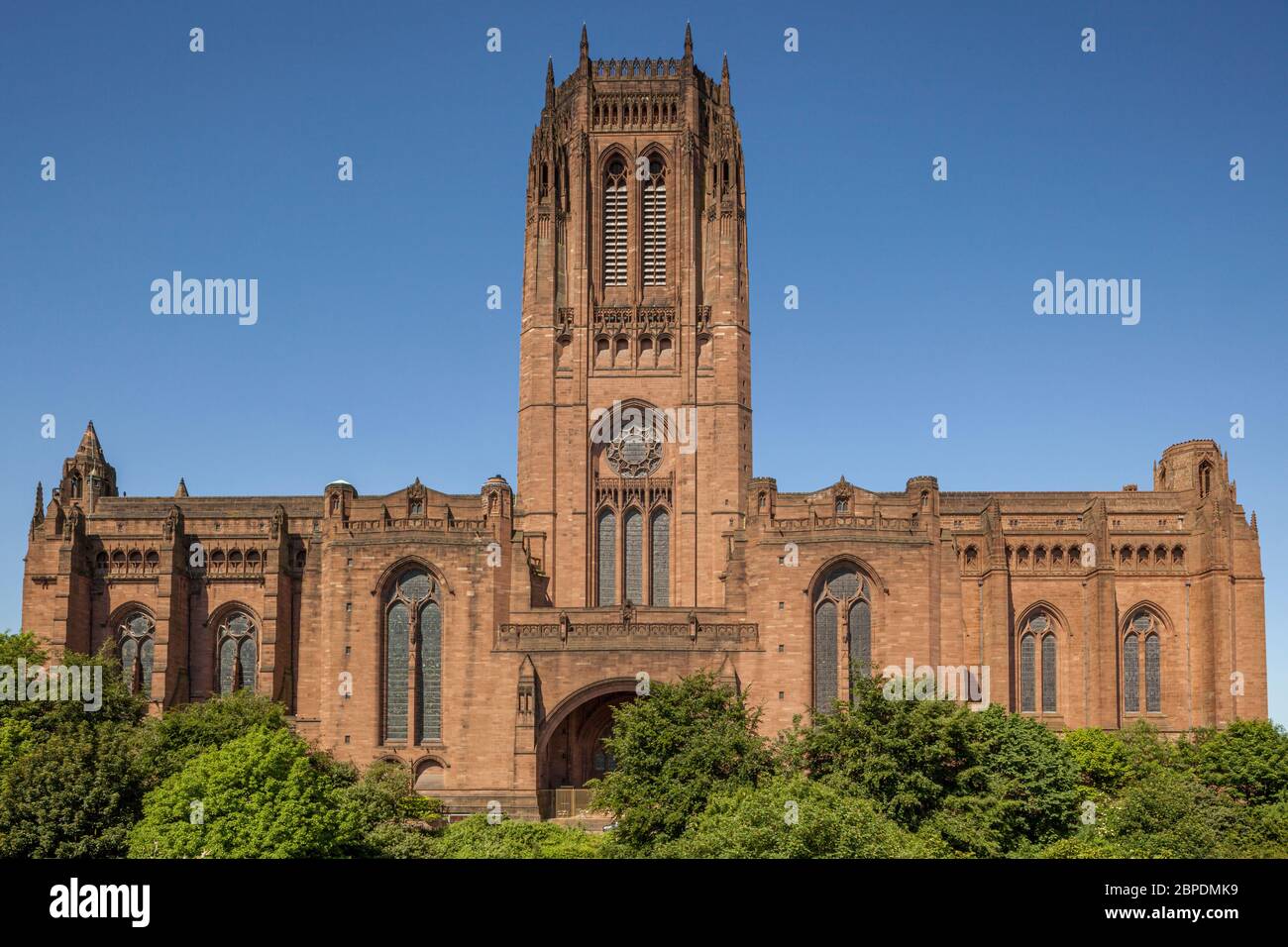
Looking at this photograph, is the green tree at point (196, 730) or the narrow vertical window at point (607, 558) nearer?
the green tree at point (196, 730)

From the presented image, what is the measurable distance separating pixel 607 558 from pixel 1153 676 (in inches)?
1062

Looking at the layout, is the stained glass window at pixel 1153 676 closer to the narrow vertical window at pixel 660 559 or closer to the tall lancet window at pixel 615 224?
the narrow vertical window at pixel 660 559

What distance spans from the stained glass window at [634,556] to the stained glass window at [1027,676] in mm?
18507

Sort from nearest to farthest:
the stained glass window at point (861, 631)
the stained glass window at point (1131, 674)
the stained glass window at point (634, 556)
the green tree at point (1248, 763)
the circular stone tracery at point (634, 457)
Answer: the green tree at point (1248, 763) < the stained glass window at point (861, 631) < the stained glass window at point (1131, 674) < the stained glass window at point (634, 556) < the circular stone tracery at point (634, 457)

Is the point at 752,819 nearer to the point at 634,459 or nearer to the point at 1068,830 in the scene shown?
the point at 1068,830

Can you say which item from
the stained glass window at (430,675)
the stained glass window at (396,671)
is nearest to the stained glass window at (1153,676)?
the stained glass window at (430,675)

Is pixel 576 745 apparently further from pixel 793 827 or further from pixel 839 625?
pixel 793 827

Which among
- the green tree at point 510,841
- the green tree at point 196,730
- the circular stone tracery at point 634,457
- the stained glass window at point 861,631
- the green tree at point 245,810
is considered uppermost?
the circular stone tracery at point 634,457

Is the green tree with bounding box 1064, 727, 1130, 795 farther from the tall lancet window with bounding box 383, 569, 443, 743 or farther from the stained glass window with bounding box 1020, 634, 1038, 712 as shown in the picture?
the tall lancet window with bounding box 383, 569, 443, 743

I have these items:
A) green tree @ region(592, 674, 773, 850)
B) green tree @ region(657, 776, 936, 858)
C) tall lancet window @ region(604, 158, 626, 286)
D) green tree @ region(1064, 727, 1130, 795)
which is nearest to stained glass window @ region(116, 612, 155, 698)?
tall lancet window @ region(604, 158, 626, 286)

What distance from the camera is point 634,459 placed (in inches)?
2852

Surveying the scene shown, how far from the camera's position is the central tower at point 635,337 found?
234 ft

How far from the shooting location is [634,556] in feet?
235
